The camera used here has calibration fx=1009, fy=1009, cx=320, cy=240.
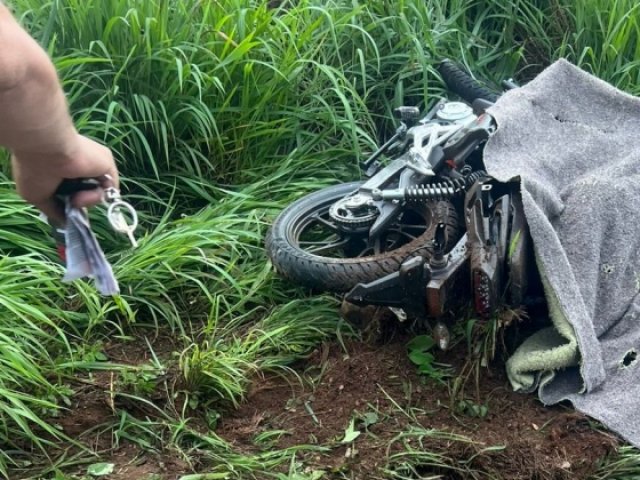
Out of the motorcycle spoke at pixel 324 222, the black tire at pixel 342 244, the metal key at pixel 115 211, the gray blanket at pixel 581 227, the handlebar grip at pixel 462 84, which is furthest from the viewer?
the handlebar grip at pixel 462 84

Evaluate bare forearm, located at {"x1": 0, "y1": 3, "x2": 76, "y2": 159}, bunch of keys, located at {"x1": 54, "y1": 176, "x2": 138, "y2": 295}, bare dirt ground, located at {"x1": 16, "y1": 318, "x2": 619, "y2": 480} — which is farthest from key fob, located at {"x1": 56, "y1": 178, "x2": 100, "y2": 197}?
bare dirt ground, located at {"x1": 16, "y1": 318, "x2": 619, "y2": 480}

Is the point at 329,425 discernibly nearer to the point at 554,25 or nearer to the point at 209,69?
the point at 209,69

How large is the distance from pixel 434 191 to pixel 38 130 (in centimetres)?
163

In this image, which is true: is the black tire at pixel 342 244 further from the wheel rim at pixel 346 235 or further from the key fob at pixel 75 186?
the key fob at pixel 75 186

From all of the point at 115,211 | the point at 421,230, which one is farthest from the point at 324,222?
the point at 115,211

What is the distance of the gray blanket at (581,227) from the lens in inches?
114

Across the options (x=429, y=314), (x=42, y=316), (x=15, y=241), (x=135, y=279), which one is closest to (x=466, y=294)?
(x=429, y=314)

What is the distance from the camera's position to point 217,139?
151 inches

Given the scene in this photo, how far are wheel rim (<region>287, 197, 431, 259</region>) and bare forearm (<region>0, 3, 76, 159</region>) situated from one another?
5.24ft

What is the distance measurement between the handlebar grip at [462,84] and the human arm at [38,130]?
2214 mm

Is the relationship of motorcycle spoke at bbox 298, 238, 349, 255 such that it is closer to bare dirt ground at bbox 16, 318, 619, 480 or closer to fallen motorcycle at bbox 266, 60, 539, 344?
fallen motorcycle at bbox 266, 60, 539, 344

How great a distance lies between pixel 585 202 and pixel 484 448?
953mm

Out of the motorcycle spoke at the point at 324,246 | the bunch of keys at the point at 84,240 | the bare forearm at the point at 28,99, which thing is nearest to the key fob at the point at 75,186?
the bunch of keys at the point at 84,240

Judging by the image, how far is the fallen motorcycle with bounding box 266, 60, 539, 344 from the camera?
2.94m
